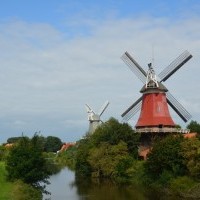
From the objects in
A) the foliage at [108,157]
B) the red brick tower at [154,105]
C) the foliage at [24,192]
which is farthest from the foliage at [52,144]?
the foliage at [24,192]

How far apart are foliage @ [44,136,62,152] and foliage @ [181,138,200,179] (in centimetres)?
10883

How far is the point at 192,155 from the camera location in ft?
117

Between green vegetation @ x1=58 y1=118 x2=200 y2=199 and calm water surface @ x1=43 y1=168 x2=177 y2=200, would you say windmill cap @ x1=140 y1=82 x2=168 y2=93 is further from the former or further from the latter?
calm water surface @ x1=43 y1=168 x2=177 y2=200

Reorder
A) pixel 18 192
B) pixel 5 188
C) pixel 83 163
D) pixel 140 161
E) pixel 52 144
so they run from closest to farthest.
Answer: pixel 18 192, pixel 5 188, pixel 140 161, pixel 83 163, pixel 52 144

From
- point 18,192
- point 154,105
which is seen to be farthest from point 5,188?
point 154,105

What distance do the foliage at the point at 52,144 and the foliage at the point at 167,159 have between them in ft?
346

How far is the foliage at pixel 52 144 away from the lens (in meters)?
144

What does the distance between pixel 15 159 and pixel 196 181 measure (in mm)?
14648

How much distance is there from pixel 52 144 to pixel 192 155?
368 ft

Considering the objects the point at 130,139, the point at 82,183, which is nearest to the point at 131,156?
the point at 130,139

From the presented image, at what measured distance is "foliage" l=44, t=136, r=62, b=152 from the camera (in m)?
144

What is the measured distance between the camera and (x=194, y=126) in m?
66.9

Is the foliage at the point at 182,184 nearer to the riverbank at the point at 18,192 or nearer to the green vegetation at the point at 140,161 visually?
the green vegetation at the point at 140,161

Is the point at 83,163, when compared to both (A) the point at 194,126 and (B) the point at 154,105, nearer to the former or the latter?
(B) the point at 154,105
